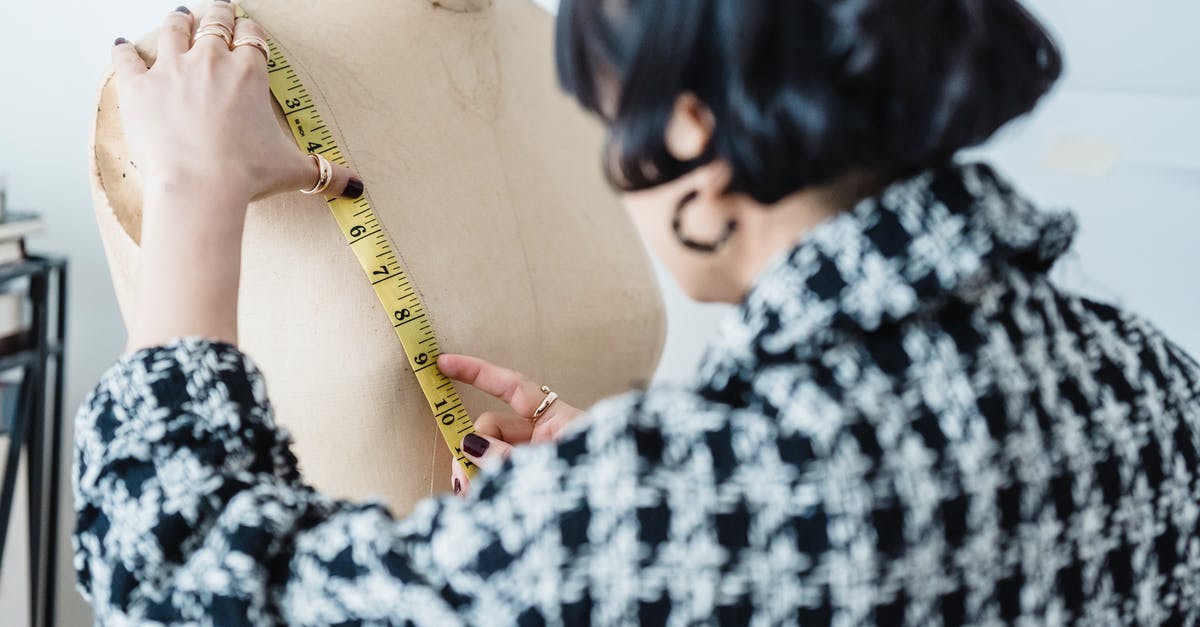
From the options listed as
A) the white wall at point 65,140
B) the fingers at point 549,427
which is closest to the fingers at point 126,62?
the fingers at point 549,427

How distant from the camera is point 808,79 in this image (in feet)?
1.81

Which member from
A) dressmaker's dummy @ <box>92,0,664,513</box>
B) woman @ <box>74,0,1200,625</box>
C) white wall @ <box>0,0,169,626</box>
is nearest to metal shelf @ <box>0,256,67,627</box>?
white wall @ <box>0,0,169,626</box>

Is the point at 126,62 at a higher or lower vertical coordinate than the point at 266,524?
higher

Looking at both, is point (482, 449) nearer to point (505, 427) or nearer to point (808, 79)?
point (505, 427)

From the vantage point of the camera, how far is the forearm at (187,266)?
2.24ft

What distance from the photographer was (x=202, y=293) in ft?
2.26

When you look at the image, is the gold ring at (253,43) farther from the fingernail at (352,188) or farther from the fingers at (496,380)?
the fingers at (496,380)

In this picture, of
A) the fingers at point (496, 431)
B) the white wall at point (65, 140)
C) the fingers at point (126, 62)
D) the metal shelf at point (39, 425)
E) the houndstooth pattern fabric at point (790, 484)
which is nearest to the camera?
the houndstooth pattern fabric at point (790, 484)

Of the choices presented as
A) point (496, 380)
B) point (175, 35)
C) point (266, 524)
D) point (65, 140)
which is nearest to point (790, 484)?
point (266, 524)

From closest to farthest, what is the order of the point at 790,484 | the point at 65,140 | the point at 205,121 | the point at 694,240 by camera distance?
the point at 790,484 < the point at 694,240 < the point at 205,121 < the point at 65,140

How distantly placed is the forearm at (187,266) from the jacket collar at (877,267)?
1.13 feet

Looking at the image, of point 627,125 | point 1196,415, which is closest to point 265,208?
point 627,125

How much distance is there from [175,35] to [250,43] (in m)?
0.06

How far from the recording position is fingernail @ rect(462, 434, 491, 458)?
0.85m
